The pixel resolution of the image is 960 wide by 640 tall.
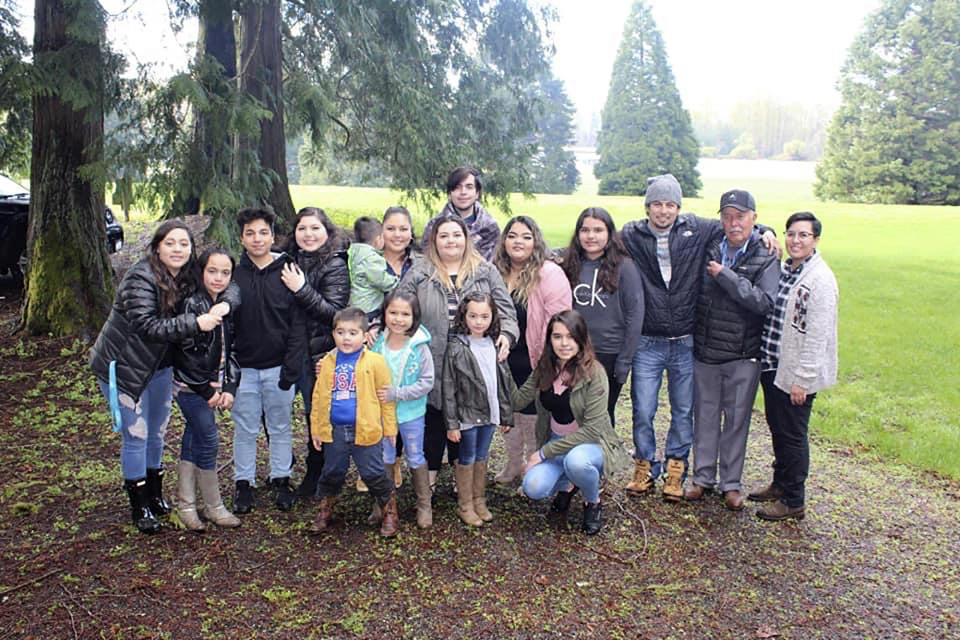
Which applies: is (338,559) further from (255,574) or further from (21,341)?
(21,341)

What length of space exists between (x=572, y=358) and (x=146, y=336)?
6.97 feet

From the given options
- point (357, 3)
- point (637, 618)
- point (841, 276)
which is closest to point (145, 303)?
point (637, 618)

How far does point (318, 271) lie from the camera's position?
424cm

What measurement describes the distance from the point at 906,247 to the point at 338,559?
1854cm

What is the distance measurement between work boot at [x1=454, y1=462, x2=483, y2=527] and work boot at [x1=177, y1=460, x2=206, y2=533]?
136cm

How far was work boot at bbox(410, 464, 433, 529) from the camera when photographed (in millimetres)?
4145

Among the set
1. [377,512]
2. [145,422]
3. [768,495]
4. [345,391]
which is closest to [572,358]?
[345,391]

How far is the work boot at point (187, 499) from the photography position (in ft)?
13.1

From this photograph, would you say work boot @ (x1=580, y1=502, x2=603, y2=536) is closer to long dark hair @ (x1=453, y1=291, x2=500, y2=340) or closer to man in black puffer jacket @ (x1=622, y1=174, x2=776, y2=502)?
man in black puffer jacket @ (x1=622, y1=174, x2=776, y2=502)

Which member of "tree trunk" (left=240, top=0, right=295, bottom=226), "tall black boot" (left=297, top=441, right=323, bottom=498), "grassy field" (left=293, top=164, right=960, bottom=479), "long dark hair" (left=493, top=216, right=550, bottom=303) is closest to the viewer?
"long dark hair" (left=493, top=216, right=550, bottom=303)

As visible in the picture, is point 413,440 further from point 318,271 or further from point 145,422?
point 145,422

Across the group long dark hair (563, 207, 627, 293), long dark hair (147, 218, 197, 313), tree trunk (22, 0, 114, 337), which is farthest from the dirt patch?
tree trunk (22, 0, 114, 337)

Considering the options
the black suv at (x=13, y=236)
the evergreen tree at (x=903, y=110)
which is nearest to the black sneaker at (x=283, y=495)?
the black suv at (x=13, y=236)

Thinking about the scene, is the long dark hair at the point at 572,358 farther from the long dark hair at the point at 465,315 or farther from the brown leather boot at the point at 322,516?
the brown leather boot at the point at 322,516
